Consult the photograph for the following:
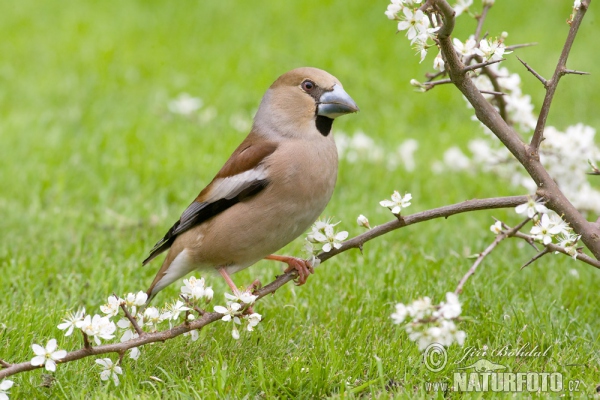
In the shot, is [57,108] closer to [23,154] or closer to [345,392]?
[23,154]

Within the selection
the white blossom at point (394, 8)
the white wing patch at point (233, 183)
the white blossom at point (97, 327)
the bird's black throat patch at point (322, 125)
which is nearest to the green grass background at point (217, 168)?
the white blossom at point (97, 327)

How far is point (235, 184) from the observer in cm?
410

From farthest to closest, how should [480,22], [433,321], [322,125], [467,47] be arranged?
[322,125] < [480,22] < [467,47] < [433,321]

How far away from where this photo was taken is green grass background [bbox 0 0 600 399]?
3709mm

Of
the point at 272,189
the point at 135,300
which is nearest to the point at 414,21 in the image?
the point at 272,189

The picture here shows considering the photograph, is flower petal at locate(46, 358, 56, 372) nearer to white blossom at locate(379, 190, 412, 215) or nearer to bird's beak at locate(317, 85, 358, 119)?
A: white blossom at locate(379, 190, 412, 215)

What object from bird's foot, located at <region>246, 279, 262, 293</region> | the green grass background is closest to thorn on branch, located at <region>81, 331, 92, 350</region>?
the green grass background

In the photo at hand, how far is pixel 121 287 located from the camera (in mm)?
4766

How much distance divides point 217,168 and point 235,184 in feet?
9.83

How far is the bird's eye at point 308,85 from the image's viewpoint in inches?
164

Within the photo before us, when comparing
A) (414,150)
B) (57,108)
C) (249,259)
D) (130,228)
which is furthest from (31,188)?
(414,150)

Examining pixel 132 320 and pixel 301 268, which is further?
pixel 301 268

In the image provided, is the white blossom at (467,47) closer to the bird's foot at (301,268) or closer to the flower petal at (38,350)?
the bird's foot at (301,268)

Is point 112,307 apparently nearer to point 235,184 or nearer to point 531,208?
point 235,184
